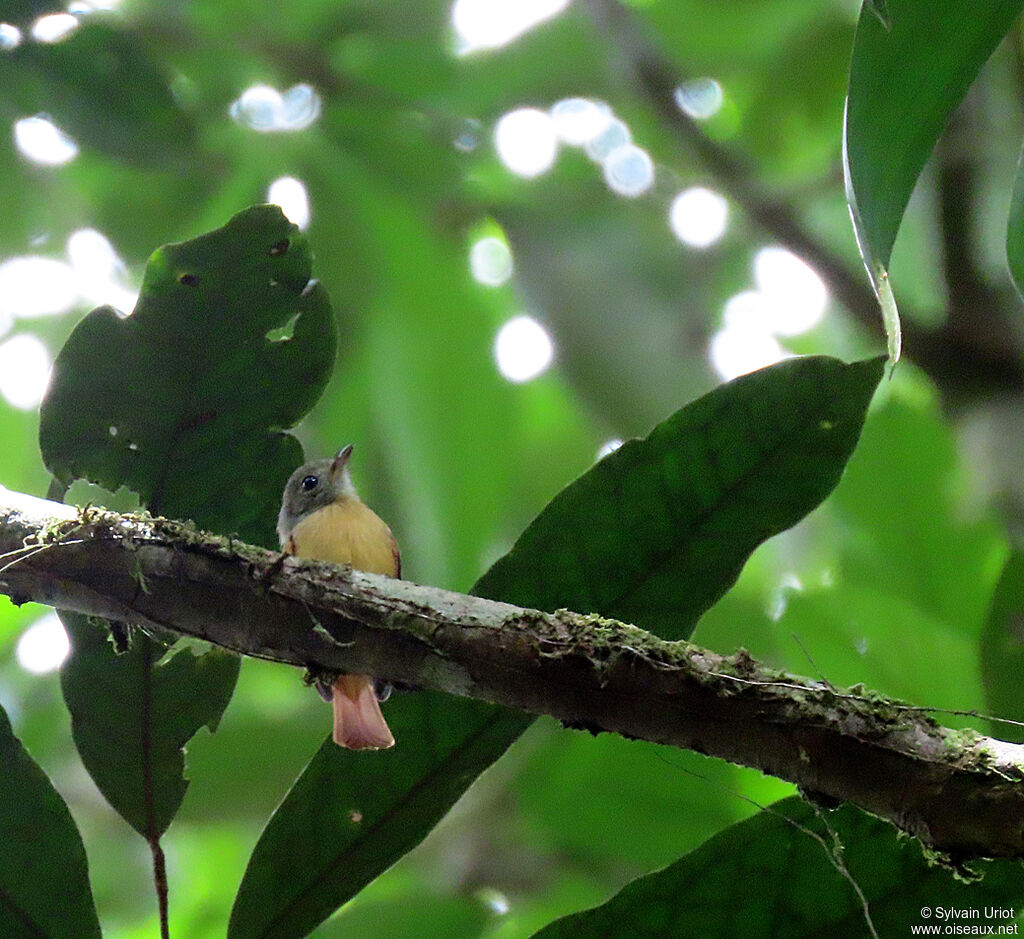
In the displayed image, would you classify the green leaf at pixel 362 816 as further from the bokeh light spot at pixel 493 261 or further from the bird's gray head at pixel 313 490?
the bokeh light spot at pixel 493 261

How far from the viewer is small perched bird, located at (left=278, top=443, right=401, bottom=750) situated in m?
1.71

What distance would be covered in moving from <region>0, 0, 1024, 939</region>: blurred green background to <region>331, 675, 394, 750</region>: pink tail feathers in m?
0.63

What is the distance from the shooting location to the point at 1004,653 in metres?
2.05

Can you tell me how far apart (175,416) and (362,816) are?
65 centimetres

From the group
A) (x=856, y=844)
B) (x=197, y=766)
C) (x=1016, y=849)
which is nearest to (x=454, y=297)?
(x=197, y=766)

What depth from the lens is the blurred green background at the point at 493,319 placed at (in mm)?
2588

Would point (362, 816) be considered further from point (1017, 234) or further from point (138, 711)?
point (1017, 234)

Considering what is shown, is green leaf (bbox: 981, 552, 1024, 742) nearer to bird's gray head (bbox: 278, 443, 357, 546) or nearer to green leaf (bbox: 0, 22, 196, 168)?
bird's gray head (bbox: 278, 443, 357, 546)

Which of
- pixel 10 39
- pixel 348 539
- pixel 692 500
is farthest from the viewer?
pixel 10 39

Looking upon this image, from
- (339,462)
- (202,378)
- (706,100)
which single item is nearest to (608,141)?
(706,100)

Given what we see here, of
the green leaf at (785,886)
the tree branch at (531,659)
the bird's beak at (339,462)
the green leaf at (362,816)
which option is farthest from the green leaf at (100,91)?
the green leaf at (785,886)

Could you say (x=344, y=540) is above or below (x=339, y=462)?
below

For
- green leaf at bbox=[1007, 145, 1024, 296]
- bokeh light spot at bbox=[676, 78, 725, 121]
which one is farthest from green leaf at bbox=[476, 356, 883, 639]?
bokeh light spot at bbox=[676, 78, 725, 121]

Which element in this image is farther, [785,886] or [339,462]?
[339,462]
